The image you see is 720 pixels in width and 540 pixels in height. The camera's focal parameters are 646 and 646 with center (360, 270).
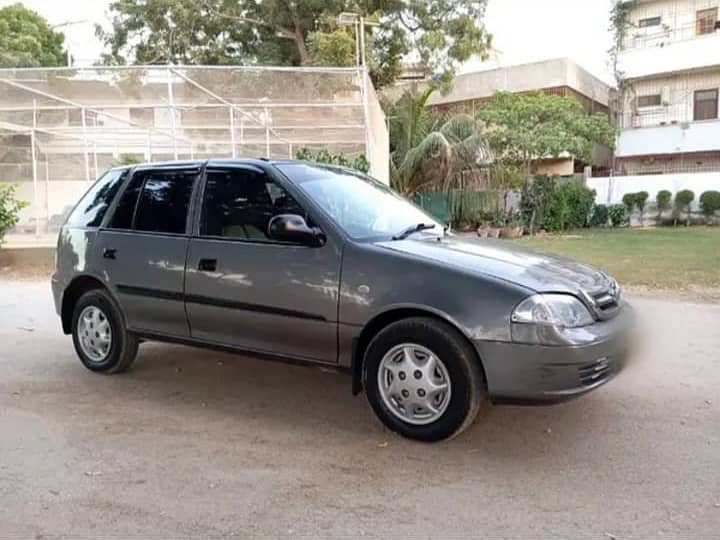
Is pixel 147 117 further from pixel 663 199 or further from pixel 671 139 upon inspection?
pixel 671 139

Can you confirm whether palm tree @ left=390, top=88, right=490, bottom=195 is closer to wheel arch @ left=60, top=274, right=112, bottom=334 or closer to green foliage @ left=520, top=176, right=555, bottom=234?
green foliage @ left=520, top=176, right=555, bottom=234

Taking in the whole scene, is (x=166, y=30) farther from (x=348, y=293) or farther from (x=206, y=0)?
(x=348, y=293)

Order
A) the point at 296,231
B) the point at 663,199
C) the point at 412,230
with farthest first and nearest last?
the point at 663,199
the point at 412,230
the point at 296,231

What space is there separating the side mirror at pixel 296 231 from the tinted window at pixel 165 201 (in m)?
1.04

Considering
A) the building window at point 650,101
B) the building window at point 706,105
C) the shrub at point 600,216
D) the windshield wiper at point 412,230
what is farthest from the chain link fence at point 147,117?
the building window at point 706,105

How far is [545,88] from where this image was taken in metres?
29.3

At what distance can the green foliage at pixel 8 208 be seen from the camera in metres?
12.6

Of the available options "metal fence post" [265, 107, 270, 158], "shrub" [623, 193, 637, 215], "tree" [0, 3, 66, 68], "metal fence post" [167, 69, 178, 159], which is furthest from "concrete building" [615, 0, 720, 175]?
"tree" [0, 3, 66, 68]

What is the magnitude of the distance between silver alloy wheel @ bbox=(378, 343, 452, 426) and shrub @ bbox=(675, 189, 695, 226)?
2241 centimetres

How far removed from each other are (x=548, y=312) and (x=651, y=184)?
23152 mm

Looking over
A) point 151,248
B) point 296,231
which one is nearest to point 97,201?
point 151,248

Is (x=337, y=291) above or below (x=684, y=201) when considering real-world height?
below

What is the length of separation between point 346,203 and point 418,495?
2.12 metres

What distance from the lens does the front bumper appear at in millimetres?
3510
